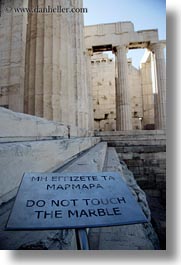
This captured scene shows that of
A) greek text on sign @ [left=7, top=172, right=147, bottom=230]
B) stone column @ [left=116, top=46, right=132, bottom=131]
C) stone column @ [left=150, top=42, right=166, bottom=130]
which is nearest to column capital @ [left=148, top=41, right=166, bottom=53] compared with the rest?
stone column @ [left=150, top=42, right=166, bottom=130]

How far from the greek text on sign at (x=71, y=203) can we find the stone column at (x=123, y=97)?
1304cm

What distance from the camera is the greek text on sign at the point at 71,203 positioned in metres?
0.89

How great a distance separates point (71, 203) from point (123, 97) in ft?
45.3

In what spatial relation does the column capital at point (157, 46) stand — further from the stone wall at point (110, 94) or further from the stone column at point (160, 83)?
the stone wall at point (110, 94)

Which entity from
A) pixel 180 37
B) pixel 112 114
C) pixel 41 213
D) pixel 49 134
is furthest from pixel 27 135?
pixel 112 114

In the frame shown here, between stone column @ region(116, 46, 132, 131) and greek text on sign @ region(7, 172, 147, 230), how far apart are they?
13.0m

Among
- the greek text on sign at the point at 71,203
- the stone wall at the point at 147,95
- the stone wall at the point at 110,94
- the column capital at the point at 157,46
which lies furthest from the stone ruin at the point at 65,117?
the stone wall at the point at 110,94

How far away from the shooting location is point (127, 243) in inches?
56.9

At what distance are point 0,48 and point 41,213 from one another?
7.39 m

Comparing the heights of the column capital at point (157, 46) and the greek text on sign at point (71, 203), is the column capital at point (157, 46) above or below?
above

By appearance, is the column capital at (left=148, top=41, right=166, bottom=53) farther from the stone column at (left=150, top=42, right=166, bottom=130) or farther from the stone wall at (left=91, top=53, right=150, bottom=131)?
the stone wall at (left=91, top=53, right=150, bottom=131)

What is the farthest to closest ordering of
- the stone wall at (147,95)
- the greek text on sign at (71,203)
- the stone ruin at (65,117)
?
1. the stone wall at (147,95)
2. the stone ruin at (65,117)
3. the greek text on sign at (71,203)

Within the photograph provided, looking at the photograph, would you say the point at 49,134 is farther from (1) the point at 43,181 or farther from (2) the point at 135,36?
(2) the point at 135,36

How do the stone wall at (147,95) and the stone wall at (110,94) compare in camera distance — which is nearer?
the stone wall at (147,95)
